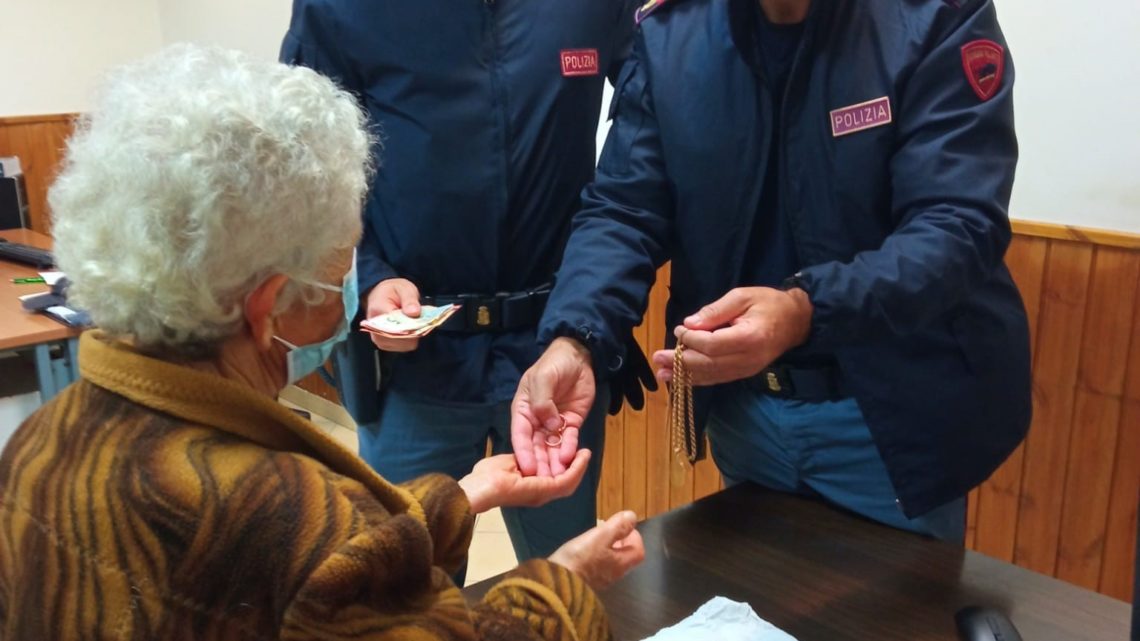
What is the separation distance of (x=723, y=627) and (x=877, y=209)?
1.99ft

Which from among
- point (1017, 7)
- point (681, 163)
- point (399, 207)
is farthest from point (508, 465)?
point (1017, 7)

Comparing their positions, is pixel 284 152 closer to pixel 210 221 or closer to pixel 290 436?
pixel 210 221

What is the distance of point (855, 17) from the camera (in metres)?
1.38

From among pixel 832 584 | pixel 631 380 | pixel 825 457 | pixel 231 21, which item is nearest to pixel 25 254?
pixel 231 21

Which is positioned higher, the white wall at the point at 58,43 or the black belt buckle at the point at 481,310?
the white wall at the point at 58,43

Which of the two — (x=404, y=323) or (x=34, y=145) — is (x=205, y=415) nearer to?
(x=404, y=323)

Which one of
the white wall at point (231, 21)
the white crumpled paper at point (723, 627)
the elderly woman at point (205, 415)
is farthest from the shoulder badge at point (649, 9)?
the white wall at point (231, 21)

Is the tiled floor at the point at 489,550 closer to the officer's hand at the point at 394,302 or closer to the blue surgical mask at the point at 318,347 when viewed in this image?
the officer's hand at the point at 394,302

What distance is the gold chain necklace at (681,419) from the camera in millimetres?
1312

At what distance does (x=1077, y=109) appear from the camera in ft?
6.87

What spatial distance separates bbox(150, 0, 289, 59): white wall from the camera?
14.2 feet

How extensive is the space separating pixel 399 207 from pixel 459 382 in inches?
12.6

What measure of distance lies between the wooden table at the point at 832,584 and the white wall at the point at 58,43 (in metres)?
4.43

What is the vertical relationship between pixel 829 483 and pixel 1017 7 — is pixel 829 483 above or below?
below
